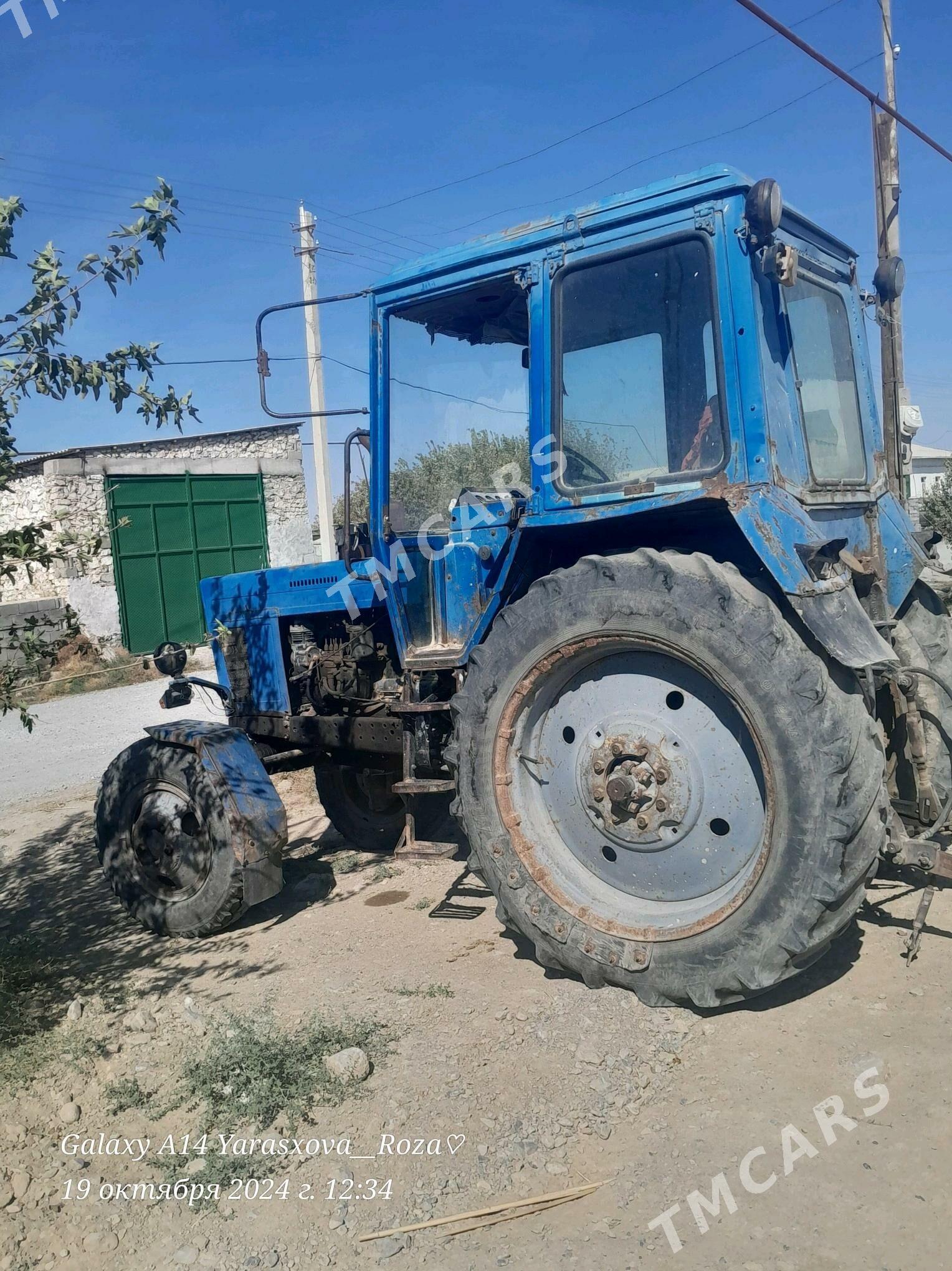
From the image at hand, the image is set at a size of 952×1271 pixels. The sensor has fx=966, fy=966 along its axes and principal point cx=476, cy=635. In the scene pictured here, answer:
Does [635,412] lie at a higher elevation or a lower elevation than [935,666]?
higher

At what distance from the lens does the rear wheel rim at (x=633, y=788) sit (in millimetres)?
3391

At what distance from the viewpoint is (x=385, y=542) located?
455 cm

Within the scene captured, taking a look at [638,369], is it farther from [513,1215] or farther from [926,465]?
[926,465]

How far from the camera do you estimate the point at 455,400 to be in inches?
172

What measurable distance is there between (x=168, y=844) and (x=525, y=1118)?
2.51 meters

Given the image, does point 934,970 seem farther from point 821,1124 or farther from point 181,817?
point 181,817

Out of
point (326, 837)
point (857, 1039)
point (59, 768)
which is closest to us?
point (857, 1039)

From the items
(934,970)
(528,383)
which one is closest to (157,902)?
(528,383)

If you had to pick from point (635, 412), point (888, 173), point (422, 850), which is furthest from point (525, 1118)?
point (888, 173)

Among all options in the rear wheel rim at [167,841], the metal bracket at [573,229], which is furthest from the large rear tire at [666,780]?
the rear wheel rim at [167,841]

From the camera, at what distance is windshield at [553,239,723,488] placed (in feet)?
11.4

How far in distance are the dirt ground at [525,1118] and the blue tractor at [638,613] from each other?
327mm

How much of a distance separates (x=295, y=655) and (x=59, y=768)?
16.6ft

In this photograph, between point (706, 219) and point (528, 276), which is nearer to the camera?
point (706, 219)
